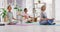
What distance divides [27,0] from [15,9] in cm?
32

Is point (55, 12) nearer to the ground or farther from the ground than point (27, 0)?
nearer to the ground

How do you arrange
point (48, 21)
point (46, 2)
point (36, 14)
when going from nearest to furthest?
1. point (48, 21)
2. point (36, 14)
3. point (46, 2)

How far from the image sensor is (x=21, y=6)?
2867mm

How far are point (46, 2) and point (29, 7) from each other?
37 cm

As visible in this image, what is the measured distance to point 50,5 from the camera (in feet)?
9.78

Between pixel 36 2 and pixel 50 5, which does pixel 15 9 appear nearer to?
pixel 36 2

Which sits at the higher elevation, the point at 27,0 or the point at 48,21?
the point at 27,0

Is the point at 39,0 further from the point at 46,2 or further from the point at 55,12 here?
the point at 55,12

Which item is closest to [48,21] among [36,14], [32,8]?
[36,14]

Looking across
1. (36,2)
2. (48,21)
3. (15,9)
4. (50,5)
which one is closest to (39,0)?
(36,2)

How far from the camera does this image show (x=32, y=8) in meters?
2.91

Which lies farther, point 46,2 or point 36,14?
point 46,2

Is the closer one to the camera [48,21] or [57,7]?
[48,21]

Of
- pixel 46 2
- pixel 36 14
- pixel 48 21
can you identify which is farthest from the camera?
pixel 46 2
